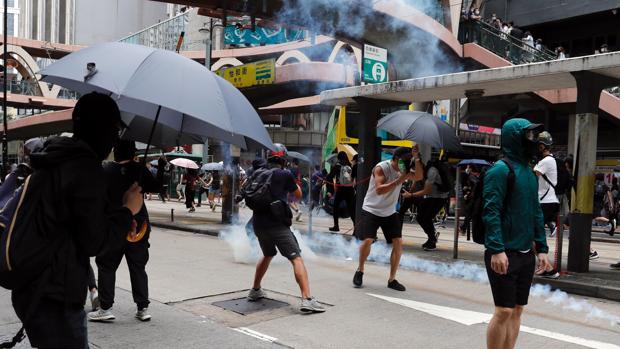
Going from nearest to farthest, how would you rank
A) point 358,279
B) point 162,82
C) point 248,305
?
point 162,82, point 248,305, point 358,279

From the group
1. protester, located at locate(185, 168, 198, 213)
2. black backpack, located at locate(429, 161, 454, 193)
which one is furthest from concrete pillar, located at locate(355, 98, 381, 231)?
protester, located at locate(185, 168, 198, 213)

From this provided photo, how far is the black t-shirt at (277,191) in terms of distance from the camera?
546cm

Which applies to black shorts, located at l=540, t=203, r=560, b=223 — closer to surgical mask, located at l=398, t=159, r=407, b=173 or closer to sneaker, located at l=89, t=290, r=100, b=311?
surgical mask, located at l=398, t=159, r=407, b=173

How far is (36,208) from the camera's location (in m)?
2.24

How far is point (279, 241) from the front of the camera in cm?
539

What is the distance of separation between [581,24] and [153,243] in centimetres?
2100

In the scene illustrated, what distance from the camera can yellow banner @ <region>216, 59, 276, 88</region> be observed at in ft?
43.3

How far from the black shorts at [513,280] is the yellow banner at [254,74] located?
10316mm

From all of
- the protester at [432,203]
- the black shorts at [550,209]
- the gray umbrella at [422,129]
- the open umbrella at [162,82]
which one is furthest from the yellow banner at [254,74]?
the open umbrella at [162,82]

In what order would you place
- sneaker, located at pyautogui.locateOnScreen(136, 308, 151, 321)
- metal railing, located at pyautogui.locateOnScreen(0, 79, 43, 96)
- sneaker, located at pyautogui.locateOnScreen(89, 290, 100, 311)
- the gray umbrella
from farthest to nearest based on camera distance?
metal railing, located at pyautogui.locateOnScreen(0, 79, 43, 96)
the gray umbrella
sneaker, located at pyautogui.locateOnScreen(89, 290, 100, 311)
sneaker, located at pyautogui.locateOnScreen(136, 308, 151, 321)

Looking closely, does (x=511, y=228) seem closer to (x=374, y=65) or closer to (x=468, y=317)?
(x=468, y=317)

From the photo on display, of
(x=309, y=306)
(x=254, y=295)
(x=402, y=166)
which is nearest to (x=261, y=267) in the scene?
(x=254, y=295)

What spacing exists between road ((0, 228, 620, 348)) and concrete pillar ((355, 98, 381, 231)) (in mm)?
2479

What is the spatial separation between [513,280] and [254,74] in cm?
1067
